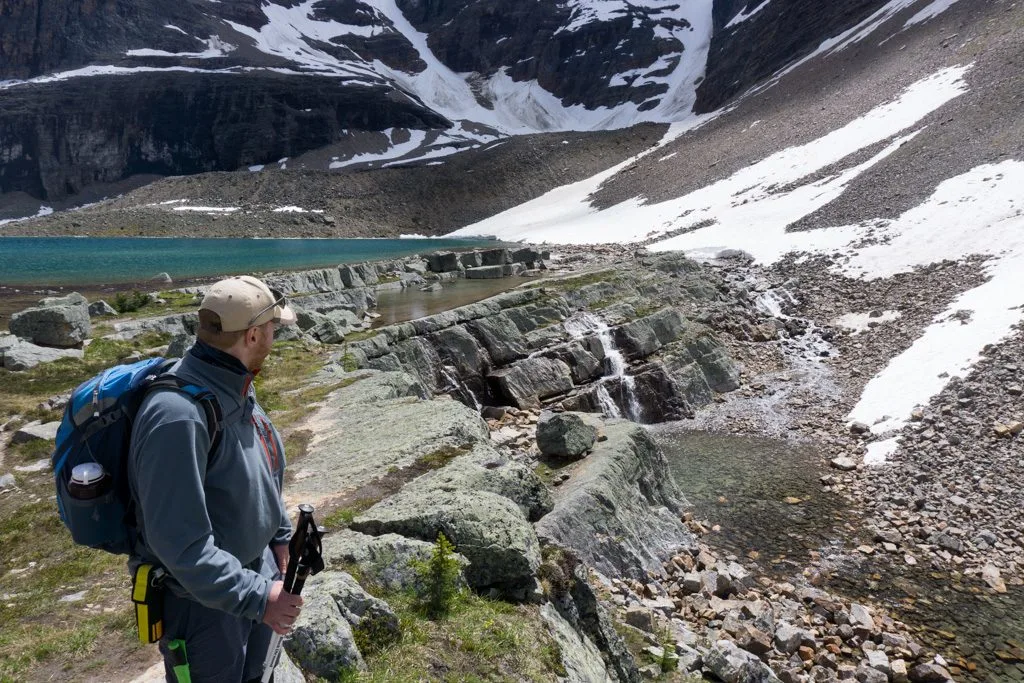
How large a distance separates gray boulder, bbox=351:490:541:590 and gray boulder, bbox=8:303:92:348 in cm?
1708

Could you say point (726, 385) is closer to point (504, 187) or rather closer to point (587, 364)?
point (587, 364)

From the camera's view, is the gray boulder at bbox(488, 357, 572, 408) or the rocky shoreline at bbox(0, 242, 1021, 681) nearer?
the rocky shoreline at bbox(0, 242, 1021, 681)

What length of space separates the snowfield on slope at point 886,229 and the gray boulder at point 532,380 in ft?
33.6

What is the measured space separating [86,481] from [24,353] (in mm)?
18659

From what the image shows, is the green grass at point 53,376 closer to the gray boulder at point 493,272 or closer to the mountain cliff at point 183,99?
the gray boulder at point 493,272

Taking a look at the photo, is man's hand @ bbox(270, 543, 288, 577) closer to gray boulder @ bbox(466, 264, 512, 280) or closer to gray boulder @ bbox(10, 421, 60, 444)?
gray boulder @ bbox(10, 421, 60, 444)

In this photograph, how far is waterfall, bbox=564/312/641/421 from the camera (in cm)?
2355

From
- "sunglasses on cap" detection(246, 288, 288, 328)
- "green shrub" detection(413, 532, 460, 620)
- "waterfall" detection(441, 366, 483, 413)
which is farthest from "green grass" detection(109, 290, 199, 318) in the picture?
"sunglasses on cap" detection(246, 288, 288, 328)

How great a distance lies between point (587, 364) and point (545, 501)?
50.5 ft

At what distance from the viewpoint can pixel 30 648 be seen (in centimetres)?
554

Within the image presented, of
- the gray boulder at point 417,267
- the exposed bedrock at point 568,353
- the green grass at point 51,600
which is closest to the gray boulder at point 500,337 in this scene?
the exposed bedrock at point 568,353

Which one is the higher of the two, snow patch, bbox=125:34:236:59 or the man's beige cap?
snow patch, bbox=125:34:236:59

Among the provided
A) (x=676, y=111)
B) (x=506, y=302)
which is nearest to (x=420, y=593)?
(x=506, y=302)

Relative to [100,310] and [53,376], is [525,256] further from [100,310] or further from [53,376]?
[53,376]
